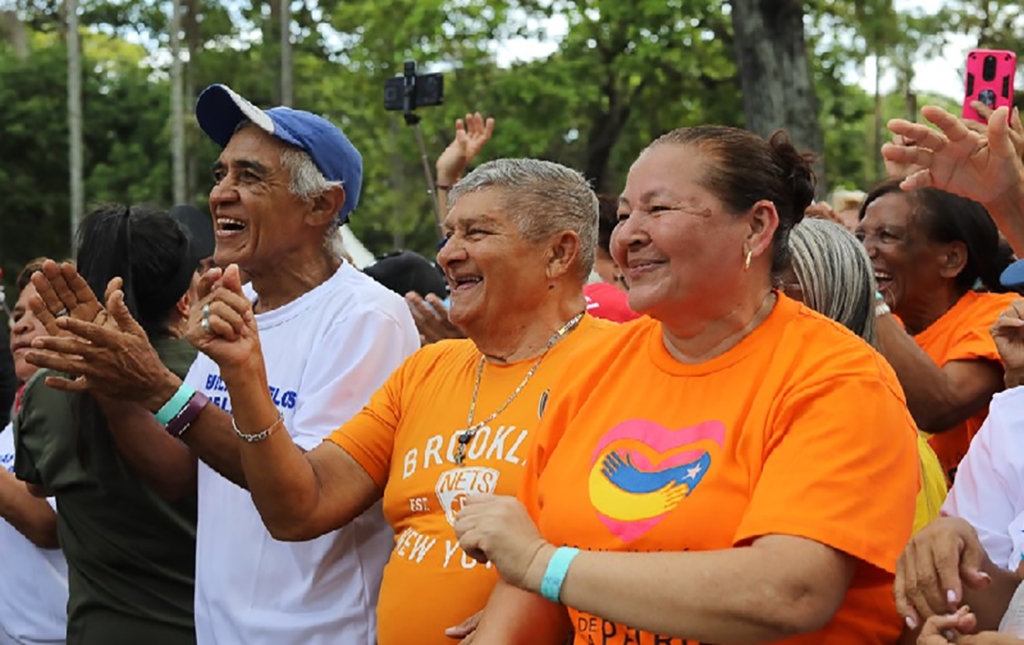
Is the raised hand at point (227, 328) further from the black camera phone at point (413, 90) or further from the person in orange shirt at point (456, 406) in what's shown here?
the black camera phone at point (413, 90)

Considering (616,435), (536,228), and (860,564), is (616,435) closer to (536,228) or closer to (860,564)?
(860,564)

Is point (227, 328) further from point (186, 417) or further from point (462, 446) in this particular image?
point (462, 446)

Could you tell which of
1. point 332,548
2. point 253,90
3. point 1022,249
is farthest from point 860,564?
point 253,90

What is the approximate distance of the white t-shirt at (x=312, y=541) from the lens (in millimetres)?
3658

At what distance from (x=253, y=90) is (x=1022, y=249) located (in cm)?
3183

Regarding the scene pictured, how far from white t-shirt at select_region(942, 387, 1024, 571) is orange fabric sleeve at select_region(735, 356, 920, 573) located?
0.22 metres

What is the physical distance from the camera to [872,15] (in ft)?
63.9

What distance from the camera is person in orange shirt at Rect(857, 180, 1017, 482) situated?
4402 mm

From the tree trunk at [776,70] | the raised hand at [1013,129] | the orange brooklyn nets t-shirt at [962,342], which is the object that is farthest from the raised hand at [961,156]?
the tree trunk at [776,70]

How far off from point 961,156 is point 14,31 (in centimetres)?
4002

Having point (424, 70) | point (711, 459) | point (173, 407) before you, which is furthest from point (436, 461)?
point (424, 70)

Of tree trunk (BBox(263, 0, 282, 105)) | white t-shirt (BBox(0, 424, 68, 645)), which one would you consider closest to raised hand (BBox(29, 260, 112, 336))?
white t-shirt (BBox(0, 424, 68, 645))

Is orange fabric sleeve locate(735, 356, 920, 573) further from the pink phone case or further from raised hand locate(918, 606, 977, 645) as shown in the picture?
the pink phone case

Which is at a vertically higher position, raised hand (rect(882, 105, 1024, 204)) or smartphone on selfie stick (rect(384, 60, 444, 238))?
smartphone on selfie stick (rect(384, 60, 444, 238))
